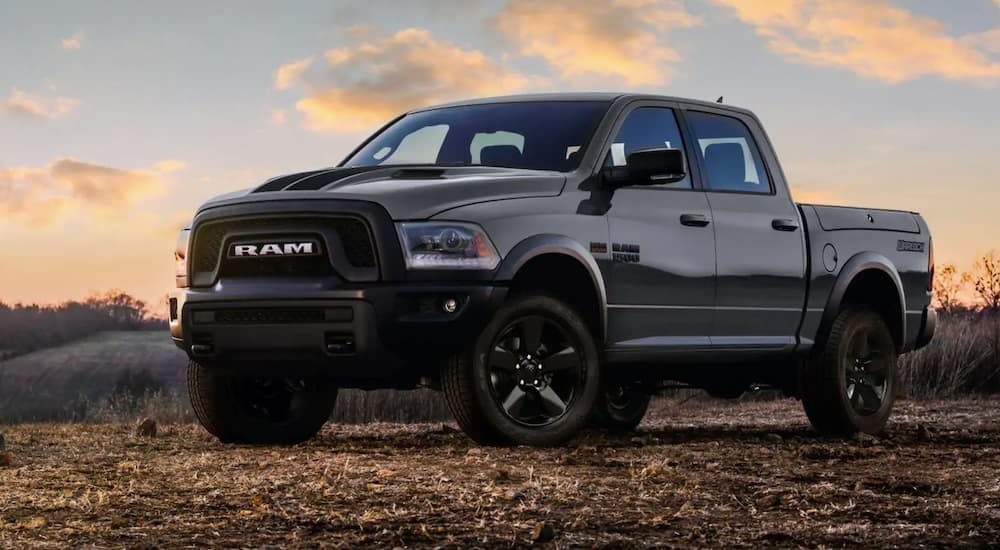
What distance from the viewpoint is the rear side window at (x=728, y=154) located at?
9719mm

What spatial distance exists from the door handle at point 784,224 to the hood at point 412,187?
2.09 m

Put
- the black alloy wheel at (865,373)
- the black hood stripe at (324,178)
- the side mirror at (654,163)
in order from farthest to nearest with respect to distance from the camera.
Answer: the black alloy wheel at (865,373)
the side mirror at (654,163)
the black hood stripe at (324,178)

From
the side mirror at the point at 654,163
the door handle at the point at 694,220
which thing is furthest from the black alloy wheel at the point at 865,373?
the side mirror at the point at 654,163

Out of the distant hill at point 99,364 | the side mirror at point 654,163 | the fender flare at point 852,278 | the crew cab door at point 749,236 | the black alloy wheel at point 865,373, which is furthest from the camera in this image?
the distant hill at point 99,364

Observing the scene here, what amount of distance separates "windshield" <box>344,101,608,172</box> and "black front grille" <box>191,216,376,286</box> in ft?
4.43

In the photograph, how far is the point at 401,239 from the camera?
7738mm

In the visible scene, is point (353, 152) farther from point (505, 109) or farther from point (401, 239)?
point (401, 239)

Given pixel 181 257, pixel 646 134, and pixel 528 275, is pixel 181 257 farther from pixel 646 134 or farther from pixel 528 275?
pixel 646 134

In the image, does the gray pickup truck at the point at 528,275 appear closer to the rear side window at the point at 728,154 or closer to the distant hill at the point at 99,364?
the rear side window at the point at 728,154

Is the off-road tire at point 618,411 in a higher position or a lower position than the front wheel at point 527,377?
lower

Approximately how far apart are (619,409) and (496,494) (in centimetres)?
564

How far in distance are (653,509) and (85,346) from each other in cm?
7789

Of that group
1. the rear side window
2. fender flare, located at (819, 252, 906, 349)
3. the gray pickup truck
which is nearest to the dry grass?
fender flare, located at (819, 252, 906, 349)

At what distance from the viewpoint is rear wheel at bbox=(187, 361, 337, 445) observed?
9.05 m
